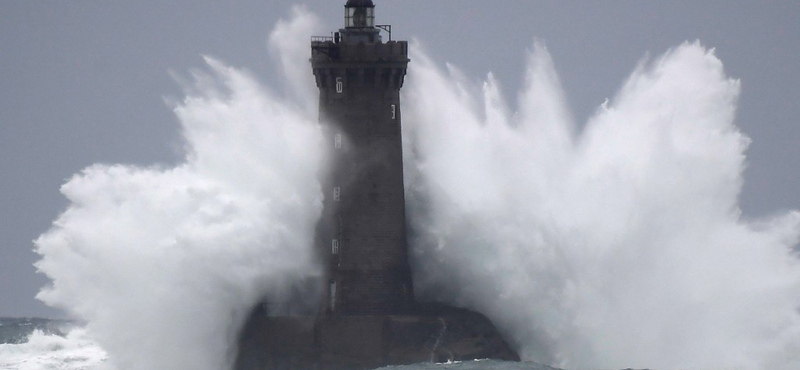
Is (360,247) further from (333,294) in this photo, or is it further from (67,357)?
(67,357)

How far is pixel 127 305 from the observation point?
160 ft

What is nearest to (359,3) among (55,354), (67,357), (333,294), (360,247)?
(360,247)

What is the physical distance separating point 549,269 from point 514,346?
7.81 ft

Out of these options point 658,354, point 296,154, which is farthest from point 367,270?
point 658,354

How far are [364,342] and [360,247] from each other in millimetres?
2565

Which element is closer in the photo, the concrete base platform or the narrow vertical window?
the concrete base platform

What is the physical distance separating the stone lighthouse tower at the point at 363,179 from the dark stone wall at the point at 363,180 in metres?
0.03

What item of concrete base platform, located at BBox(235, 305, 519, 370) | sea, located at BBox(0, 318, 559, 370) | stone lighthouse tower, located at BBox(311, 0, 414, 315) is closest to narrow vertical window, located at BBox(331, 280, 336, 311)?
stone lighthouse tower, located at BBox(311, 0, 414, 315)

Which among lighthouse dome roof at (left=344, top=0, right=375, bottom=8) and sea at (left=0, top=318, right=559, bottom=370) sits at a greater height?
lighthouse dome roof at (left=344, top=0, right=375, bottom=8)

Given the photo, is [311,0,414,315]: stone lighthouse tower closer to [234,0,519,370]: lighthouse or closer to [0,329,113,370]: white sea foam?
[234,0,519,370]: lighthouse

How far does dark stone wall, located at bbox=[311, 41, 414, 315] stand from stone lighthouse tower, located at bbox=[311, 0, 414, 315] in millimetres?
26

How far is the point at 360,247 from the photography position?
159 ft

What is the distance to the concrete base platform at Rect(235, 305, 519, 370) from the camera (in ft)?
156

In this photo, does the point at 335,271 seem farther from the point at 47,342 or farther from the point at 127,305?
the point at 47,342
